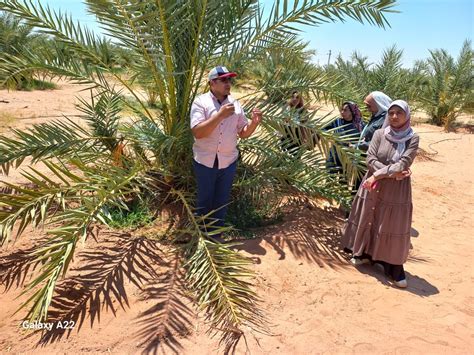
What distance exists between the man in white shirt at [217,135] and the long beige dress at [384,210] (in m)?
1.06

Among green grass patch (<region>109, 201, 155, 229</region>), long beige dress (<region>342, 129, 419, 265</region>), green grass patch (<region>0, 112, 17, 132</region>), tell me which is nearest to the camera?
long beige dress (<region>342, 129, 419, 265</region>)

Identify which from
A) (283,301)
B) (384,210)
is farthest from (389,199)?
(283,301)

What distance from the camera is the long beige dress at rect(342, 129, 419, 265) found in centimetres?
312

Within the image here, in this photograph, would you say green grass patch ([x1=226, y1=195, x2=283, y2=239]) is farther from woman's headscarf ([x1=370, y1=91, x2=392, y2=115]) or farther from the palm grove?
woman's headscarf ([x1=370, y1=91, x2=392, y2=115])

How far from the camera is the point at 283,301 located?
289 centimetres

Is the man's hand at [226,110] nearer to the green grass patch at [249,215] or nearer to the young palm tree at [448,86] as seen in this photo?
the green grass patch at [249,215]

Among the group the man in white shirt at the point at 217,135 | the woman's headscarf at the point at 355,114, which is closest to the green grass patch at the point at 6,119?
the man in white shirt at the point at 217,135

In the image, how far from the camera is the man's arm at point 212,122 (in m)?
2.64

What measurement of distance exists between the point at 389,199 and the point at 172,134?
203cm

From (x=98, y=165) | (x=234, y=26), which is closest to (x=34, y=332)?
(x=98, y=165)

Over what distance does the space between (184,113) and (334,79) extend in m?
1.74

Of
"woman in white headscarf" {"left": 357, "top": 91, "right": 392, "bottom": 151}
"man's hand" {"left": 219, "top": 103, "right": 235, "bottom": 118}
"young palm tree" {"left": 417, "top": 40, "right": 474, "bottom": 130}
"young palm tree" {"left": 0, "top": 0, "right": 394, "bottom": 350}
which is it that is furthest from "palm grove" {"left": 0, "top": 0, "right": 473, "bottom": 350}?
"young palm tree" {"left": 417, "top": 40, "right": 474, "bottom": 130}

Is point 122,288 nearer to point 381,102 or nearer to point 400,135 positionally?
point 400,135

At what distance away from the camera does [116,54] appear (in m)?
3.94
